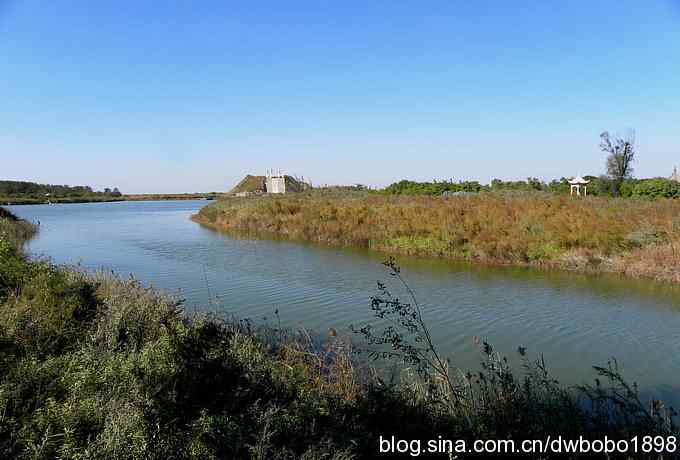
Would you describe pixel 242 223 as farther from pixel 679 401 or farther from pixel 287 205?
pixel 679 401

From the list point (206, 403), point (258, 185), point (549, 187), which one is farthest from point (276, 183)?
point (206, 403)

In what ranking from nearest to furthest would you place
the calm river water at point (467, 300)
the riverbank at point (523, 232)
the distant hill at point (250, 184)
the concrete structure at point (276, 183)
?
the calm river water at point (467, 300) < the riverbank at point (523, 232) < the concrete structure at point (276, 183) < the distant hill at point (250, 184)

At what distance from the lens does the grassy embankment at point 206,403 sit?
2857 millimetres

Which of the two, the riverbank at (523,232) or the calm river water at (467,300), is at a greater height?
the riverbank at (523,232)

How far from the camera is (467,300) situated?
10586 mm

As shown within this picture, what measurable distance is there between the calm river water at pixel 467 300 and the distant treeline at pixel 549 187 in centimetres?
1677

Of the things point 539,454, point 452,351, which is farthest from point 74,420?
point 452,351

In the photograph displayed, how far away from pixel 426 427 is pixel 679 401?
4.02 m

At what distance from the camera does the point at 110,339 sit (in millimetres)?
4645

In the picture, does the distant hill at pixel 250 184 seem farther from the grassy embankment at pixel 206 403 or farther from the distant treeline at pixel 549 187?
the grassy embankment at pixel 206 403

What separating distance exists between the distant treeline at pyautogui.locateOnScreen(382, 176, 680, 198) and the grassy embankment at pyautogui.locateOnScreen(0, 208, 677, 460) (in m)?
25.2

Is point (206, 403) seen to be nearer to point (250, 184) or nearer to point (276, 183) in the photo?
point (276, 183)

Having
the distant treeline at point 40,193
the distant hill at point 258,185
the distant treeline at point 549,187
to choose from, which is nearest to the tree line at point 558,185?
the distant treeline at point 549,187

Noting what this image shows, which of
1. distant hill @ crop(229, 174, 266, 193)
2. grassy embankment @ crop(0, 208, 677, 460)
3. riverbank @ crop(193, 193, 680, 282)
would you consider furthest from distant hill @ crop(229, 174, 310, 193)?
grassy embankment @ crop(0, 208, 677, 460)
